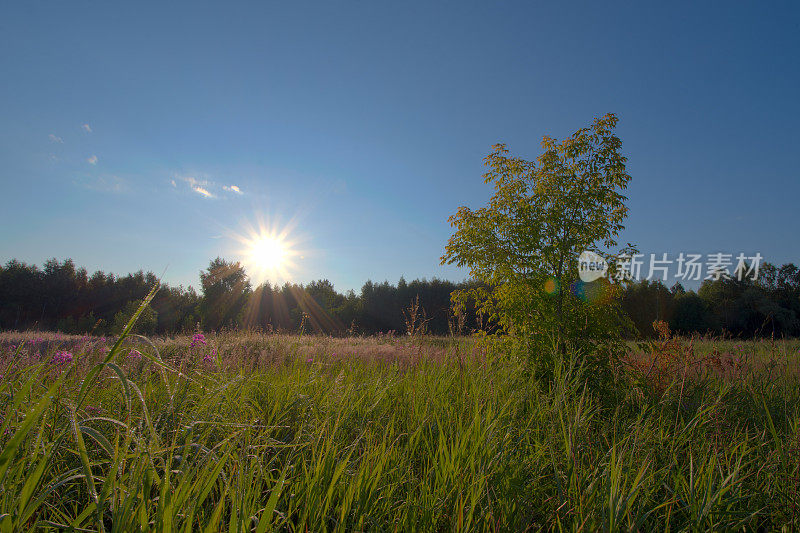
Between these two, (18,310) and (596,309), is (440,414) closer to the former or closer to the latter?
(596,309)

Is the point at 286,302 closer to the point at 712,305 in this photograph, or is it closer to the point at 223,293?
the point at 223,293

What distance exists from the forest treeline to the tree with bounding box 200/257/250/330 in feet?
0.30

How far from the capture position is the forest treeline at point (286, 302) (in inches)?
1113

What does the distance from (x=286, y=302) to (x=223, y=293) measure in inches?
237

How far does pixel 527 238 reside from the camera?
4102 mm

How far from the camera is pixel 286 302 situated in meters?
36.6

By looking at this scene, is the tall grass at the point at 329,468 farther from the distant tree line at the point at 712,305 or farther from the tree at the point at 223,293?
the tree at the point at 223,293

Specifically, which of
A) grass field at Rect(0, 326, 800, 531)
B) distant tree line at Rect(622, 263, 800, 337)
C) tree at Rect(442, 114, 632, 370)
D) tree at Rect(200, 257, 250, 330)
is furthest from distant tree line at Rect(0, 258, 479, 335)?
grass field at Rect(0, 326, 800, 531)

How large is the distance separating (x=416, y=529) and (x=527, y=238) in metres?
3.37

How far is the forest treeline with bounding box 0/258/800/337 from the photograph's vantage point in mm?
28266

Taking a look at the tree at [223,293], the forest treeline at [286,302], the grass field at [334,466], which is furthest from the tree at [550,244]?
the tree at [223,293]

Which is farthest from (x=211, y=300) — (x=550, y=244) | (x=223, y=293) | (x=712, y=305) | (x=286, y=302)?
(x=712, y=305)

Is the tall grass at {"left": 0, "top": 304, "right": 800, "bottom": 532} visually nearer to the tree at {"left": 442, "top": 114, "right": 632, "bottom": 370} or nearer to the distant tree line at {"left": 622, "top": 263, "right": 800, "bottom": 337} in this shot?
the tree at {"left": 442, "top": 114, "right": 632, "bottom": 370}

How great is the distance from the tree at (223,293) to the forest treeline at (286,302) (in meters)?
0.09
